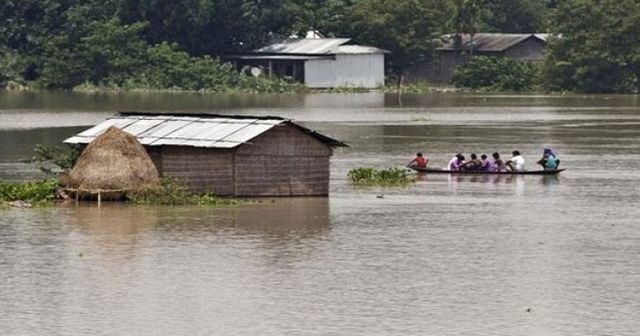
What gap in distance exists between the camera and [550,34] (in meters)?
100

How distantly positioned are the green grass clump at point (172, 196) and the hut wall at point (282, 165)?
2.52 feet

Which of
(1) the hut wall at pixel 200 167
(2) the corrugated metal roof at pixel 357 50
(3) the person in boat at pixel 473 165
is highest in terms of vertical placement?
(2) the corrugated metal roof at pixel 357 50

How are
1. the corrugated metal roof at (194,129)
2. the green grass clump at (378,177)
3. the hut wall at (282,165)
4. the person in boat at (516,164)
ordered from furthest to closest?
the person in boat at (516,164) < the green grass clump at (378,177) < the hut wall at (282,165) < the corrugated metal roof at (194,129)

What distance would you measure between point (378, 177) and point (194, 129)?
6.84 m

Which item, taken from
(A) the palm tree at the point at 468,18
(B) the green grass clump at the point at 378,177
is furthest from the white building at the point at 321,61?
(B) the green grass clump at the point at 378,177

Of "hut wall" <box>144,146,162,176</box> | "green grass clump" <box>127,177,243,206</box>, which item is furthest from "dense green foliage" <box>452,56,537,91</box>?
"green grass clump" <box>127,177,243,206</box>

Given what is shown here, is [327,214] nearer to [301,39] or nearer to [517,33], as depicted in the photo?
[301,39]

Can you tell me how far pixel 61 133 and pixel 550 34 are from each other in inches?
1828

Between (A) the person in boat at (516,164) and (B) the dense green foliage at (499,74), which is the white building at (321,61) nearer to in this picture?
(B) the dense green foliage at (499,74)

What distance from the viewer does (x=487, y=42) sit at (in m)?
108

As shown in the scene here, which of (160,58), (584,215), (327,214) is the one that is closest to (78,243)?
(327,214)

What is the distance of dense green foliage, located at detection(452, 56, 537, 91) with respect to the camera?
101000 millimetres

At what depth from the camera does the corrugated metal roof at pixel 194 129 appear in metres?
37.3

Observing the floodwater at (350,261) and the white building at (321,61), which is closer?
the floodwater at (350,261)
